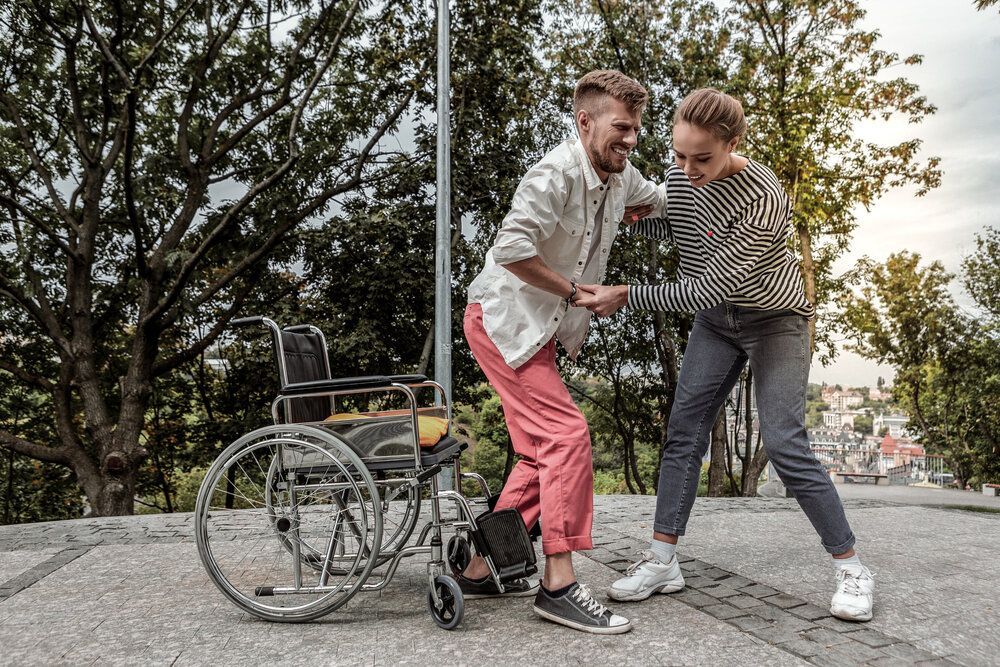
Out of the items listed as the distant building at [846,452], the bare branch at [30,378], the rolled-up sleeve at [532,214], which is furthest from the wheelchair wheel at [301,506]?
the bare branch at [30,378]

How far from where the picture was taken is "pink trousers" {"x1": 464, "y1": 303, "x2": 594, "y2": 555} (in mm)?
2826

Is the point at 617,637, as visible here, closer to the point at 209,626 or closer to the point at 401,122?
the point at 209,626

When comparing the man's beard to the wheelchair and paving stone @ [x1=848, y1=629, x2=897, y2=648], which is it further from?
paving stone @ [x1=848, y1=629, x2=897, y2=648]

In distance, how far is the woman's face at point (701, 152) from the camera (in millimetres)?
2836

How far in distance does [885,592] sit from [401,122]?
11.5 meters

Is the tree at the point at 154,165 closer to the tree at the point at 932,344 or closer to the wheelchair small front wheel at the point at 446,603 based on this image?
the wheelchair small front wheel at the point at 446,603

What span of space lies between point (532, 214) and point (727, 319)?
92cm

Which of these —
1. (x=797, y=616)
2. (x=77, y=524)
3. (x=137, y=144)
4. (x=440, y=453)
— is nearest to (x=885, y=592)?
(x=797, y=616)

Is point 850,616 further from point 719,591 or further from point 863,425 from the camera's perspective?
point 863,425

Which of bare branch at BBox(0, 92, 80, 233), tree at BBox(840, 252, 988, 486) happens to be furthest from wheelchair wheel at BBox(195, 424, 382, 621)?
tree at BBox(840, 252, 988, 486)

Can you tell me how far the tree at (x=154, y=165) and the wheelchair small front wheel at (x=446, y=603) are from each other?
9832mm

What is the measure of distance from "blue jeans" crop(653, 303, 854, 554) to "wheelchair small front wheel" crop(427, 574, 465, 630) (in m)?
0.96

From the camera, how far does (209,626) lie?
2.92m

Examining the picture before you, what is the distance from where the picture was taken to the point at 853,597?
113 inches
